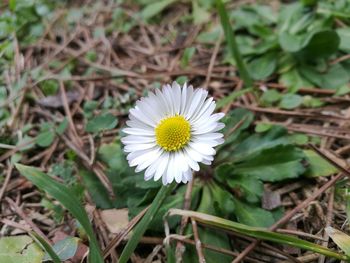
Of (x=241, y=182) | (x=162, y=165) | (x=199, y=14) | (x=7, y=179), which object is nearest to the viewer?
(x=162, y=165)

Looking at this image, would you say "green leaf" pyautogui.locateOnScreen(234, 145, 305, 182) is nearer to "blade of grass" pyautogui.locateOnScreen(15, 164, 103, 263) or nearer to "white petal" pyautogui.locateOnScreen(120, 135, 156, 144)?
"white petal" pyautogui.locateOnScreen(120, 135, 156, 144)

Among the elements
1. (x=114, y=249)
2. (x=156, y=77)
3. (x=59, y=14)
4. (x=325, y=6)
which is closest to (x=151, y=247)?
(x=114, y=249)

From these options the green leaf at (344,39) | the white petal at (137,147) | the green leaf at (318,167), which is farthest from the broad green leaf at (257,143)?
the green leaf at (344,39)

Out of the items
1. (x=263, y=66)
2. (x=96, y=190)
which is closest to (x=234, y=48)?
(x=263, y=66)

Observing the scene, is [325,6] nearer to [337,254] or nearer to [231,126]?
[231,126]

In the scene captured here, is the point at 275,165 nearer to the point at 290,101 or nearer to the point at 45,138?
the point at 290,101

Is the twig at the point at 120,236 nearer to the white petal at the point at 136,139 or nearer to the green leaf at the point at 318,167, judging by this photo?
the white petal at the point at 136,139

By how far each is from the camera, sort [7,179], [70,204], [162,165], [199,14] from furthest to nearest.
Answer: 1. [199,14]
2. [7,179]
3. [162,165]
4. [70,204]
